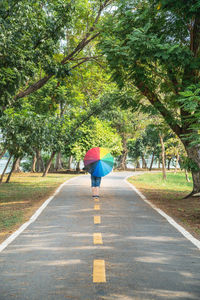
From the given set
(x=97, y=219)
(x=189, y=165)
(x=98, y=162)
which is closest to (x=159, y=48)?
(x=98, y=162)

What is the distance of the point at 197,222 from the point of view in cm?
945

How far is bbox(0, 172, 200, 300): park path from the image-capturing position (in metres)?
4.29

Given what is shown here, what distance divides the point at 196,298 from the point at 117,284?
1.00 meters

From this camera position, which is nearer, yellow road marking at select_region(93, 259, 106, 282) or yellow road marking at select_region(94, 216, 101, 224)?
yellow road marking at select_region(93, 259, 106, 282)

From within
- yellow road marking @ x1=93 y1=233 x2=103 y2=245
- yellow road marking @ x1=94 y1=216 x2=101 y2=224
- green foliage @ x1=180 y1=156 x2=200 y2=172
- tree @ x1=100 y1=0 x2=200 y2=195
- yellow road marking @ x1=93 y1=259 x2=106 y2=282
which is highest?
tree @ x1=100 y1=0 x2=200 y2=195

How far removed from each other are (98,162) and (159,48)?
4.74m

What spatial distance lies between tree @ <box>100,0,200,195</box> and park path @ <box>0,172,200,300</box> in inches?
135

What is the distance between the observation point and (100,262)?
5.43 metres

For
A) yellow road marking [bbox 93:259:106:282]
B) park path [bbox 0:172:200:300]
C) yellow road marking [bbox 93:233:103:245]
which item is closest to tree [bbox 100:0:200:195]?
park path [bbox 0:172:200:300]

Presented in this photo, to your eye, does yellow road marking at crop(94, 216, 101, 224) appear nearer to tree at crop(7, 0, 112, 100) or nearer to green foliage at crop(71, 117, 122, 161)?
tree at crop(7, 0, 112, 100)

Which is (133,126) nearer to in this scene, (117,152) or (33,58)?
(117,152)

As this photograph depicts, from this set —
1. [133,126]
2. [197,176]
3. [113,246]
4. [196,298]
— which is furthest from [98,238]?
[133,126]

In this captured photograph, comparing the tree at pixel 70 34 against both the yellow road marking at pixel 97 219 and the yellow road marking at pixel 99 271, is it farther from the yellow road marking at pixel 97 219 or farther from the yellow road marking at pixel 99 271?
the yellow road marking at pixel 99 271

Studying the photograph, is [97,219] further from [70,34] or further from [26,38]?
[70,34]
